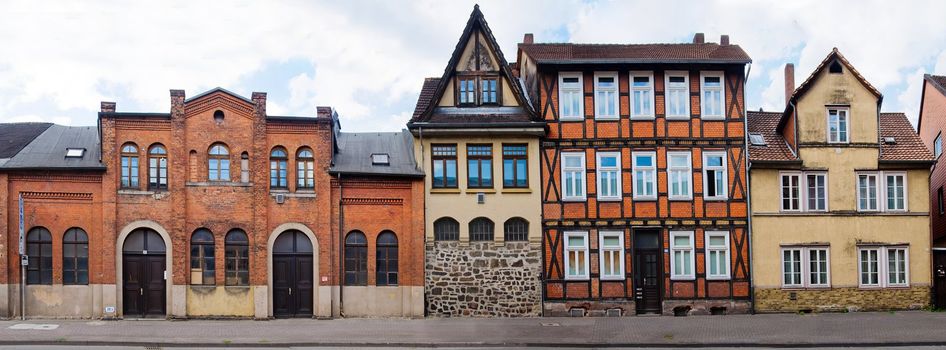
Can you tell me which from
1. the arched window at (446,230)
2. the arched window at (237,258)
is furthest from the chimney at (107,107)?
the arched window at (446,230)

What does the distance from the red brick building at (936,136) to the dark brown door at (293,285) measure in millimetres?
21042

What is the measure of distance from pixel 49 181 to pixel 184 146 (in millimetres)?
4270

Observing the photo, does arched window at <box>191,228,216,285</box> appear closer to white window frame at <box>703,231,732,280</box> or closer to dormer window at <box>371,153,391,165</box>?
dormer window at <box>371,153,391,165</box>

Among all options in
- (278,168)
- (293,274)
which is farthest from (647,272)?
(278,168)

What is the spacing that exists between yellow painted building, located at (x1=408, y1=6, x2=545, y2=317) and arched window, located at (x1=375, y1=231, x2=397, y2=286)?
1.14 m

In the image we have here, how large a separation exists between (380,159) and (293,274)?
4.71 m

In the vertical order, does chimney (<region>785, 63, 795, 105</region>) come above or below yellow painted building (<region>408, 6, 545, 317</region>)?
above

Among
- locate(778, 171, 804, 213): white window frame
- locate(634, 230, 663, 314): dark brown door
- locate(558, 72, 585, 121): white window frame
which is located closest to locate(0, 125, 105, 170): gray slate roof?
locate(558, 72, 585, 121): white window frame

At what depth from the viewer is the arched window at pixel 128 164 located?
28.9m

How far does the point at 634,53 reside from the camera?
30953 mm

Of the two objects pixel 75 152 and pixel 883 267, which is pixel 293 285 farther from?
pixel 883 267

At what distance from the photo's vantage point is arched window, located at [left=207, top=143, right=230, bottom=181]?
29188mm

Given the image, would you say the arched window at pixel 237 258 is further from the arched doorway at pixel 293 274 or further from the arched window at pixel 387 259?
the arched window at pixel 387 259

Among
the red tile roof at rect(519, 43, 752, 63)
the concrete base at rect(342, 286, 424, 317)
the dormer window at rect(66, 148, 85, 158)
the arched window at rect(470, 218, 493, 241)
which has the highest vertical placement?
the red tile roof at rect(519, 43, 752, 63)
